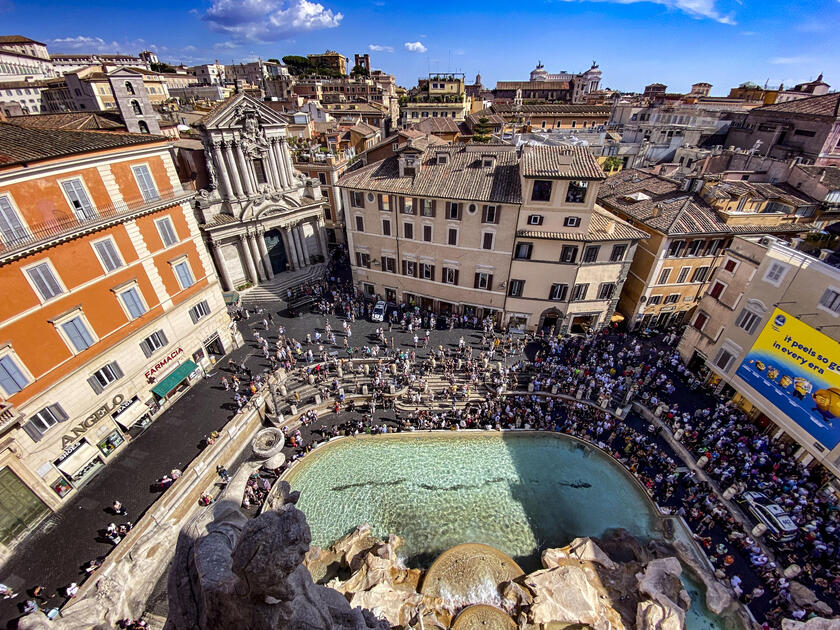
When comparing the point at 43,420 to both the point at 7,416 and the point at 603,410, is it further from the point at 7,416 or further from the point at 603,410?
the point at 603,410

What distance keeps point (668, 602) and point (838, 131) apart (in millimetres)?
57212

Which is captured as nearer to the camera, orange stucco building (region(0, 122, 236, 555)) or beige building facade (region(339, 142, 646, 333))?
orange stucco building (region(0, 122, 236, 555))

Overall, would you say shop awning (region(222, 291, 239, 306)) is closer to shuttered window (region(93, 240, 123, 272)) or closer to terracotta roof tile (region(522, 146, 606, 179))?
shuttered window (region(93, 240, 123, 272))

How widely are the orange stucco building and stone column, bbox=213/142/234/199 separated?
10.8 metres

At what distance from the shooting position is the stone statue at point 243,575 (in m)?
6.19

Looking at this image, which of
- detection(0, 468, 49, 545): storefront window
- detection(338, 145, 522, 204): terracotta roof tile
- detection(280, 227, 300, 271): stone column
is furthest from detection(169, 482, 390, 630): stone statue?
detection(280, 227, 300, 271): stone column

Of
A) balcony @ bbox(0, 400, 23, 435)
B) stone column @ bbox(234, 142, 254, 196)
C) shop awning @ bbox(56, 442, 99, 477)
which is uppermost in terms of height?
stone column @ bbox(234, 142, 254, 196)

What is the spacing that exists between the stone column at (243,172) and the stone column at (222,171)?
4.52 ft

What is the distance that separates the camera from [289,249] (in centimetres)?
4197

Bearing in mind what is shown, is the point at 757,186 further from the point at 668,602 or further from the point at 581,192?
the point at 668,602

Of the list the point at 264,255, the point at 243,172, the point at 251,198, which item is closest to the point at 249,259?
the point at 264,255

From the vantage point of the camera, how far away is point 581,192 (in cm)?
2744

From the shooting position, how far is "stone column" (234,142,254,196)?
117ft

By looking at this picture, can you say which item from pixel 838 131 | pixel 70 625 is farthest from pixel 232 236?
pixel 838 131
